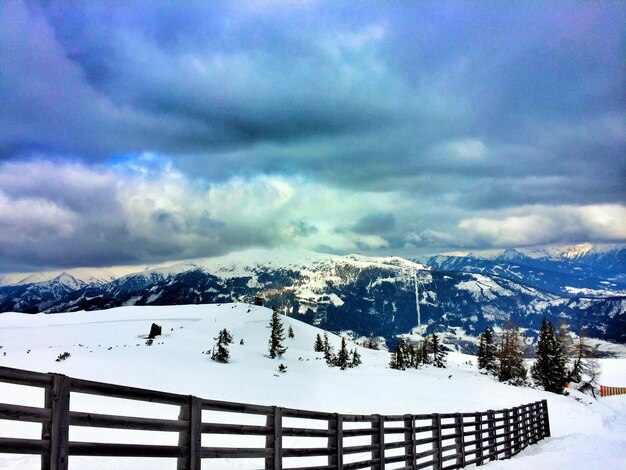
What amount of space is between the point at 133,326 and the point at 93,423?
61415mm

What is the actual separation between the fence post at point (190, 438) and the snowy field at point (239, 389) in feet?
16.0

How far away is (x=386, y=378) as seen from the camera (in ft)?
157

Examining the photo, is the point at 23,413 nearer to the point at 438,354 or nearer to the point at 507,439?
the point at 507,439

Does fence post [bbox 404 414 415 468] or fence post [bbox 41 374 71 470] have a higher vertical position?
fence post [bbox 41 374 71 470]

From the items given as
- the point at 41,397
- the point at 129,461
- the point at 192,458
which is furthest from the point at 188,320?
the point at 192,458

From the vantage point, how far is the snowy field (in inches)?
629

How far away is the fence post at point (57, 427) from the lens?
16.8 ft

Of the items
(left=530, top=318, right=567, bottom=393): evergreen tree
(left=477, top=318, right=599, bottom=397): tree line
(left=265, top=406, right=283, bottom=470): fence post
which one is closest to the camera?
(left=265, top=406, right=283, bottom=470): fence post

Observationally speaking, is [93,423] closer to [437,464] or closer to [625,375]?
[437,464]

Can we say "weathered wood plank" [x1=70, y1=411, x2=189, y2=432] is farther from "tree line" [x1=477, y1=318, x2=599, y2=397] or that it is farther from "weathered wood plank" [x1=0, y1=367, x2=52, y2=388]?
"tree line" [x1=477, y1=318, x2=599, y2=397]

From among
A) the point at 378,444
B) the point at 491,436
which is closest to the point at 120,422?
the point at 378,444

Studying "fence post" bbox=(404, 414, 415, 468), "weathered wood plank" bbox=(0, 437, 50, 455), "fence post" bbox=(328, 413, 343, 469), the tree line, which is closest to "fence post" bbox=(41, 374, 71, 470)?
"weathered wood plank" bbox=(0, 437, 50, 455)

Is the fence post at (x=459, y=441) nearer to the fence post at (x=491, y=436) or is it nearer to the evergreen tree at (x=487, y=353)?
the fence post at (x=491, y=436)

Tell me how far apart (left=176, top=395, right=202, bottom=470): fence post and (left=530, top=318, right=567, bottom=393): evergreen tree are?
65.5 metres
